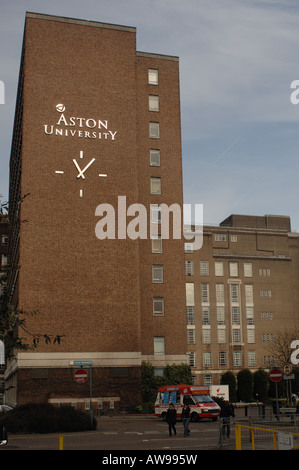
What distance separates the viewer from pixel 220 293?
110 m

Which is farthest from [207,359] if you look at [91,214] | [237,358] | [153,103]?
[91,214]

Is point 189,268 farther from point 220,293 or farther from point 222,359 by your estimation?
point 222,359

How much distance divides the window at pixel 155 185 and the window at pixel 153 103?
323 inches

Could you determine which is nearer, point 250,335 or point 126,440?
point 126,440

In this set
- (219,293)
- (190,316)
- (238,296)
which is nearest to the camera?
(190,316)

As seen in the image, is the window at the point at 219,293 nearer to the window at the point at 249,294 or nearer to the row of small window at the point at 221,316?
the row of small window at the point at 221,316

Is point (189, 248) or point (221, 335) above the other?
point (189, 248)

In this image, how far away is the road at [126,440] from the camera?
88.3ft

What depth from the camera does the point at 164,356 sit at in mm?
62531

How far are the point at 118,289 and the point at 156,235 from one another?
870cm

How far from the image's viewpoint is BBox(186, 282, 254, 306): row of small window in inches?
4195

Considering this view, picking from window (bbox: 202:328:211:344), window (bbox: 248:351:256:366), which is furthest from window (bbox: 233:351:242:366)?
window (bbox: 202:328:211:344)

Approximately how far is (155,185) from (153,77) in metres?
13.0
